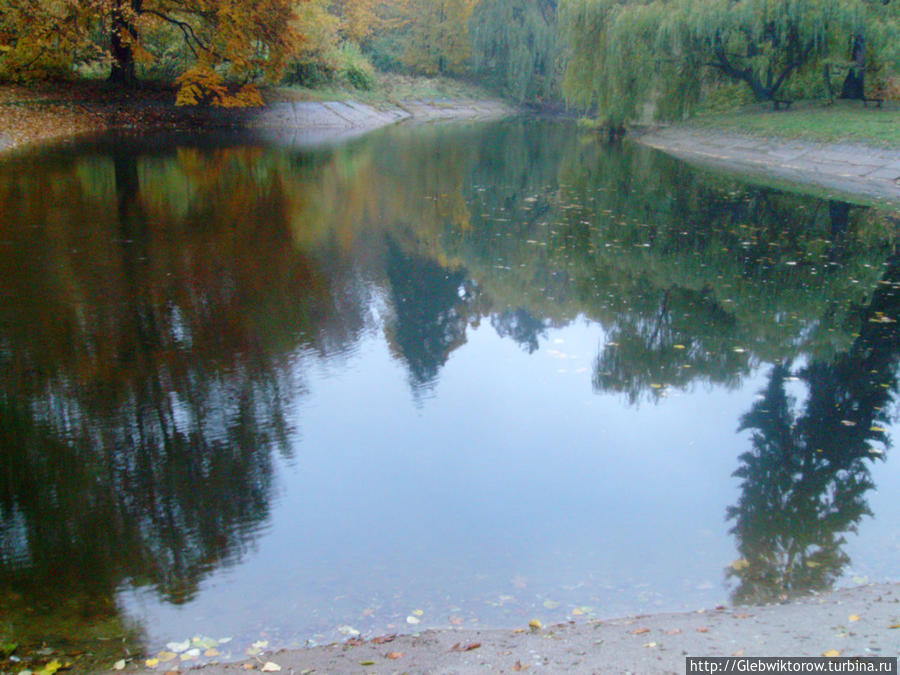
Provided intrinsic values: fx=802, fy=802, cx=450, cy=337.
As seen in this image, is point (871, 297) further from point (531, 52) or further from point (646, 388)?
point (531, 52)

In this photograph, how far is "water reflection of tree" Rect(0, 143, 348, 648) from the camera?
529 cm

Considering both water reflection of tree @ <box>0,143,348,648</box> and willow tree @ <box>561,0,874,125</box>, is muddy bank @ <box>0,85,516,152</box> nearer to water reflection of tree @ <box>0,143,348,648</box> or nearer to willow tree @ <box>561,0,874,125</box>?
willow tree @ <box>561,0,874,125</box>

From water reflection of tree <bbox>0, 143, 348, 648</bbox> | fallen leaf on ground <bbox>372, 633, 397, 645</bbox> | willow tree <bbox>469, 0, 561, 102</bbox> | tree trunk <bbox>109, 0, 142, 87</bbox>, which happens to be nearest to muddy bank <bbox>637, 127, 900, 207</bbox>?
water reflection of tree <bbox>0, 143, 348, 648</bbox>

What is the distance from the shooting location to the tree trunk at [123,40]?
32406 millimetres

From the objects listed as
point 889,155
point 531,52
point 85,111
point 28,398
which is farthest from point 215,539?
point 531,52

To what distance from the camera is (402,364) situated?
8.70 m

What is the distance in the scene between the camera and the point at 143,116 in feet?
116

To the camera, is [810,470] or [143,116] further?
[143,116]

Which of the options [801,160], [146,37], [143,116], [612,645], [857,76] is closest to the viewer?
[612,645]

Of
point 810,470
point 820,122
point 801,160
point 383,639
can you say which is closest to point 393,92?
point 820,122

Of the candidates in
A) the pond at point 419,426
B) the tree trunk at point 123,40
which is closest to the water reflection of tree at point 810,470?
the pond at point 419,426

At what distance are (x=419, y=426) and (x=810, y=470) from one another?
10.9ft

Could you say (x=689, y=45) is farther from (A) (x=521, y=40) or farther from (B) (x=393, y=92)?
(B) (x=393, y=92)

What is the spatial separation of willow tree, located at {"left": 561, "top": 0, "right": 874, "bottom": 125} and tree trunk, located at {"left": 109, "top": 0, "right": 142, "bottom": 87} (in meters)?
18.8
